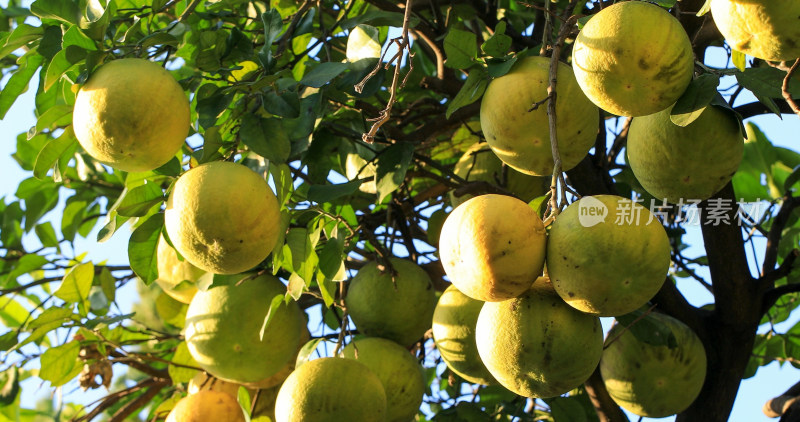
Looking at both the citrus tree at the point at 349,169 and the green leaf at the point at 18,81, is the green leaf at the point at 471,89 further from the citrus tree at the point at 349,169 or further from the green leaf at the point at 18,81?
the green leaf at the point at 18,81

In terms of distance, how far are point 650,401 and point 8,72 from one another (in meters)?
2.53

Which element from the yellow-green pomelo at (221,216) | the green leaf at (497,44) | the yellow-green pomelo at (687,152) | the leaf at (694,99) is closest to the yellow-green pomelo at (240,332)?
the yellow-green pomelo at (221,216)

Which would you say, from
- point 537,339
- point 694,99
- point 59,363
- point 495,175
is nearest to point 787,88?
point 694,99

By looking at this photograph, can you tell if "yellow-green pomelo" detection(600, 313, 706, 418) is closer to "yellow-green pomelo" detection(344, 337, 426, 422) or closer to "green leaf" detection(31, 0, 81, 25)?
"yellow-green pomelo" detection(344, 337, 426, 422)

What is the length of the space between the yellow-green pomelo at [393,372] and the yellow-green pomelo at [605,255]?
2.82 feet

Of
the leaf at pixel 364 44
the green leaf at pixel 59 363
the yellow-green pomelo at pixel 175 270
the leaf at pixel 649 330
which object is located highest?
the leaf at pixel 364 44

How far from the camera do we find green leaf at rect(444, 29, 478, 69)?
1831 millimetres

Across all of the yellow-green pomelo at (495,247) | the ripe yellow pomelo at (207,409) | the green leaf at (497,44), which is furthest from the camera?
the ripe yellow pomelo at (207,409)

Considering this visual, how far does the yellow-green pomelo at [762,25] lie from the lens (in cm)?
137

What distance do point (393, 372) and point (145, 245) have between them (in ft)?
2.45

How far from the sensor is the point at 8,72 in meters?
2.94

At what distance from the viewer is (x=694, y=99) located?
1527 mm

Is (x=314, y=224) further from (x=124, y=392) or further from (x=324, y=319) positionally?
(x=124, y=392)

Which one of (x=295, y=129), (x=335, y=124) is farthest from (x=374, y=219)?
(x=295, y=129)
